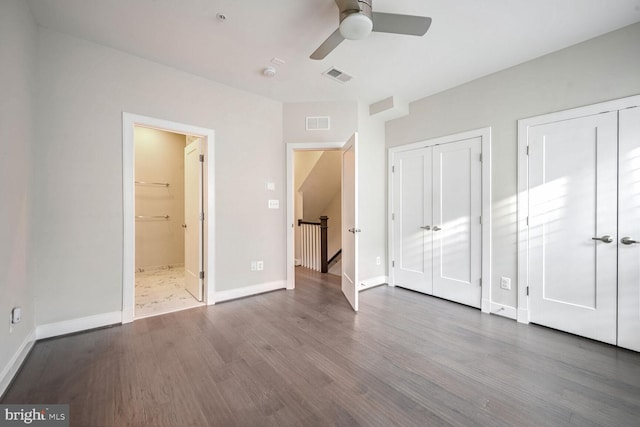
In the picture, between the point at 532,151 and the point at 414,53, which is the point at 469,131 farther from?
the point at 414,53

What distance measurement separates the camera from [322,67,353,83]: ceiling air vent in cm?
305

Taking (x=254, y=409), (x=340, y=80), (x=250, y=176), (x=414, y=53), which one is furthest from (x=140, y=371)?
(x=414, y=53)

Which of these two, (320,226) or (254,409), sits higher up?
(320,226)

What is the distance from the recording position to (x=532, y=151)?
9.23 ft

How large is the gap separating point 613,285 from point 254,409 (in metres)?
3.12

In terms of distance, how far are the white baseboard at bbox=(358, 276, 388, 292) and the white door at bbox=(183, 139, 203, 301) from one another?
2217 millimetres

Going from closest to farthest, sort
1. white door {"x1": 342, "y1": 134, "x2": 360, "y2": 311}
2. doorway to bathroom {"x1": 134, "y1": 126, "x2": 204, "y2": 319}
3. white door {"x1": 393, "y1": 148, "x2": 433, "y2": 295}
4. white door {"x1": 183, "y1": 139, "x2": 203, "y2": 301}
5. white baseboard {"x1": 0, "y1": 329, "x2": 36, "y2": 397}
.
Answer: white baseboard {"x1": 0, "y1": 329, "x2": 36, "y2": 397}
white door {"x1": 342, "y1": 134, "x2": 360, "y2": 311}
white door {"x1": 183, "y1": 139, "x2": 203, "y2": 301}
white door {"x1": 393, "y1": 148, "x2": 433, "y2": 295}
doorway to bathroom {"x1": 134, "y1": 126, "x2": 204, "y2": 319}

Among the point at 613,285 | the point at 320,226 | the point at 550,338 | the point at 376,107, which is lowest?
the point at 550,338

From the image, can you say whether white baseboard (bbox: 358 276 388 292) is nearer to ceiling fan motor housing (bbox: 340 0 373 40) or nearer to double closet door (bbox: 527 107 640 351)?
double closet door (bbox: 527 107 640 351)

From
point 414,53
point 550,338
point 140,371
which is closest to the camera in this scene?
point 140,371

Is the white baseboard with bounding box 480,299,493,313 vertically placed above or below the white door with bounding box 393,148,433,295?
below

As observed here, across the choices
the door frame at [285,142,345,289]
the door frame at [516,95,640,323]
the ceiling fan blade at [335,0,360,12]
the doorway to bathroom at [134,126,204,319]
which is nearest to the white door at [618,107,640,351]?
the door frame at [516,95,640,323]

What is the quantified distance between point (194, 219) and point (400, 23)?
312 centimetres

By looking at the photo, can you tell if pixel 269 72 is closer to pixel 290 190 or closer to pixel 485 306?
pixel 290 190
